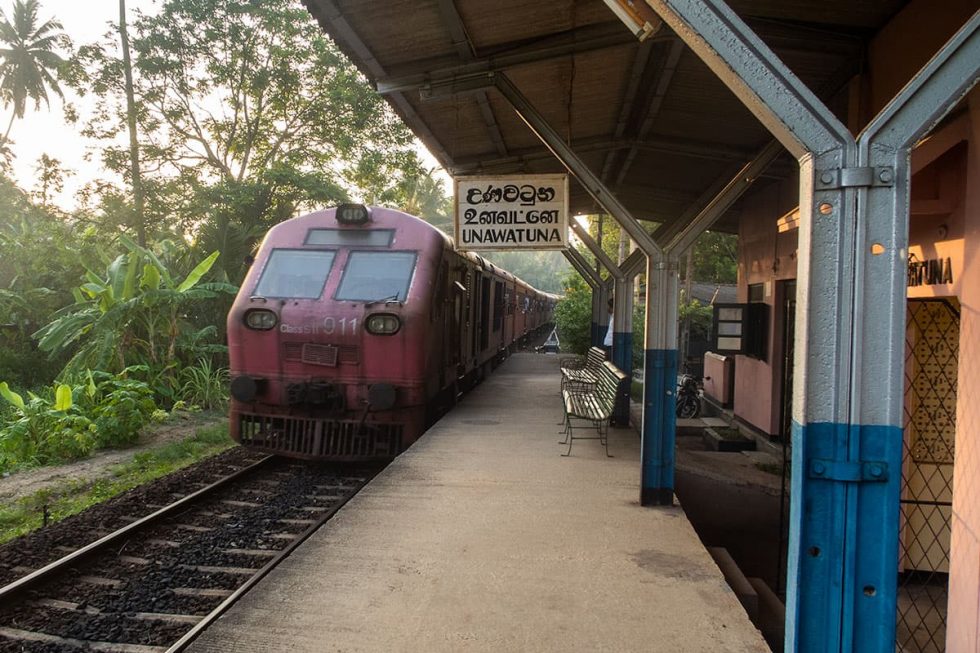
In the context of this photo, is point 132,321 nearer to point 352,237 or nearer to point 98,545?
point 352,237

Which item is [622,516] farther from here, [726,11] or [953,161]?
[726,11]

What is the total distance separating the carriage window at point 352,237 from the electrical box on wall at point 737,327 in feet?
16.2

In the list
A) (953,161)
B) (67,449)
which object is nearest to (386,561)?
(953,161)

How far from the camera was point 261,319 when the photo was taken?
7.32 meters

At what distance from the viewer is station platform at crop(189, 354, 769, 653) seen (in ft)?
10.3

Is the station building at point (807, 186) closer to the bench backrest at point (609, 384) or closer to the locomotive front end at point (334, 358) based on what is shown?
the bench backrest at point (609, 384)

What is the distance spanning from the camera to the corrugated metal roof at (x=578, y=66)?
4738 millimetres

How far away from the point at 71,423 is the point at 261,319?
333cm

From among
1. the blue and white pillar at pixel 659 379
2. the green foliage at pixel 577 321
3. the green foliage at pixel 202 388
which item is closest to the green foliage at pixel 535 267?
the green foliage at pixel 577 321

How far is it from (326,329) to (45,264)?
490 inches

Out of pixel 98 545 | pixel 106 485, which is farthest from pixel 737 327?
pixel 98 545

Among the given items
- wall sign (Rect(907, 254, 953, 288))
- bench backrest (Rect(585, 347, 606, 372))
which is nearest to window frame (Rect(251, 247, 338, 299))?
bench backrest (Rect(585, 347, 606, 372))

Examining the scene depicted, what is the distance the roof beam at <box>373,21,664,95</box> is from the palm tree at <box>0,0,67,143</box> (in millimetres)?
28485

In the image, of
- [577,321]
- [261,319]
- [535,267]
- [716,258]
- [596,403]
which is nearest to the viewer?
[261,319]
